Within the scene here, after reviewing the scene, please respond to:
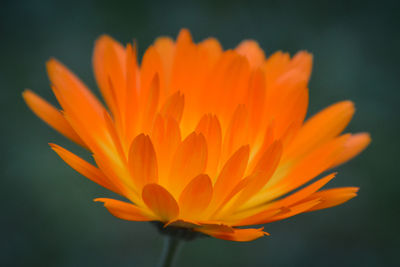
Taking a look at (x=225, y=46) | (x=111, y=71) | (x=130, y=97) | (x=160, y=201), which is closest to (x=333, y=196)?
(x=160, y=201)

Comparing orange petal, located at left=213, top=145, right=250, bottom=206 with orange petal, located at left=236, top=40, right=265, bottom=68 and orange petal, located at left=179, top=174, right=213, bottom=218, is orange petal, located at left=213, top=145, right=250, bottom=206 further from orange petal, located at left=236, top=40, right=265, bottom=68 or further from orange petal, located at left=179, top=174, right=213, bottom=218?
orange petal, located at left=236, top=40, right=265, bottom=68

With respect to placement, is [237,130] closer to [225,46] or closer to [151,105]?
[151,105]

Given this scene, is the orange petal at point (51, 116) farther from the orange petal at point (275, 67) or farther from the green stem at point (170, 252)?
the orange petal at point (275, 67)

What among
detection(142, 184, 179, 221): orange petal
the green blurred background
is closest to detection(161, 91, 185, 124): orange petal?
detection(142, 184, 179, 221): orange petal

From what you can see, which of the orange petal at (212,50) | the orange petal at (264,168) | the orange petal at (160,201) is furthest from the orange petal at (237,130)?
the orange petal at (212,50)

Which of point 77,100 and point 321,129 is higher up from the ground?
point 321,129

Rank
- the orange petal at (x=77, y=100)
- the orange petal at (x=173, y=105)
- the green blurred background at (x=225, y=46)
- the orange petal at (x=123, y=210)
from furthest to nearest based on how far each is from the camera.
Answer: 1. the green blurred background at (x=225, y=46)
2. the orange petal at (x=77, y=100)
3. the orange petal at (x=173, y=105)
4. the orange petal at (x=123, y=210)

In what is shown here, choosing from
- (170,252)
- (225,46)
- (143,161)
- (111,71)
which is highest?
(225,46)
